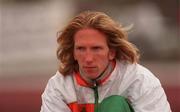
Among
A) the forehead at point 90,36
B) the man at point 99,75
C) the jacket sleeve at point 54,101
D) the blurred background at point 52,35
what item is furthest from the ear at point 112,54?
the blurred background at point 52,35

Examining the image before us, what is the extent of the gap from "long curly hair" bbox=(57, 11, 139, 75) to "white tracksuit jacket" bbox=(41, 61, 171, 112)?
0.06 meters

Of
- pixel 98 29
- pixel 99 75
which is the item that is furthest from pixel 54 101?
pixel 98 29

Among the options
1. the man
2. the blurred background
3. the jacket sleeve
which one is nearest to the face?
the man

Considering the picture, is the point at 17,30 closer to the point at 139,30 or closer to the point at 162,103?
the point at 139,30

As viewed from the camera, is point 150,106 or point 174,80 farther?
point 174,80

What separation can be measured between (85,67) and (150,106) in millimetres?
455

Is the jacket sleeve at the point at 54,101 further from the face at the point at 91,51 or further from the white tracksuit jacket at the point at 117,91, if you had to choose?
the face at the point at 91,51

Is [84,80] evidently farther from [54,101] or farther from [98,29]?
[98,29]

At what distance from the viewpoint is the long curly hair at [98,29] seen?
5.21 metres

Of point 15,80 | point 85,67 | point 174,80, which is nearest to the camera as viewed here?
point 85,67

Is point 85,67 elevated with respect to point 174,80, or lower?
elevated

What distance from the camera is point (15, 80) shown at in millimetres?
13844

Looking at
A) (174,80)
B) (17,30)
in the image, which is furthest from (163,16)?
(17,30)

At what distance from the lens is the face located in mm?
5191
